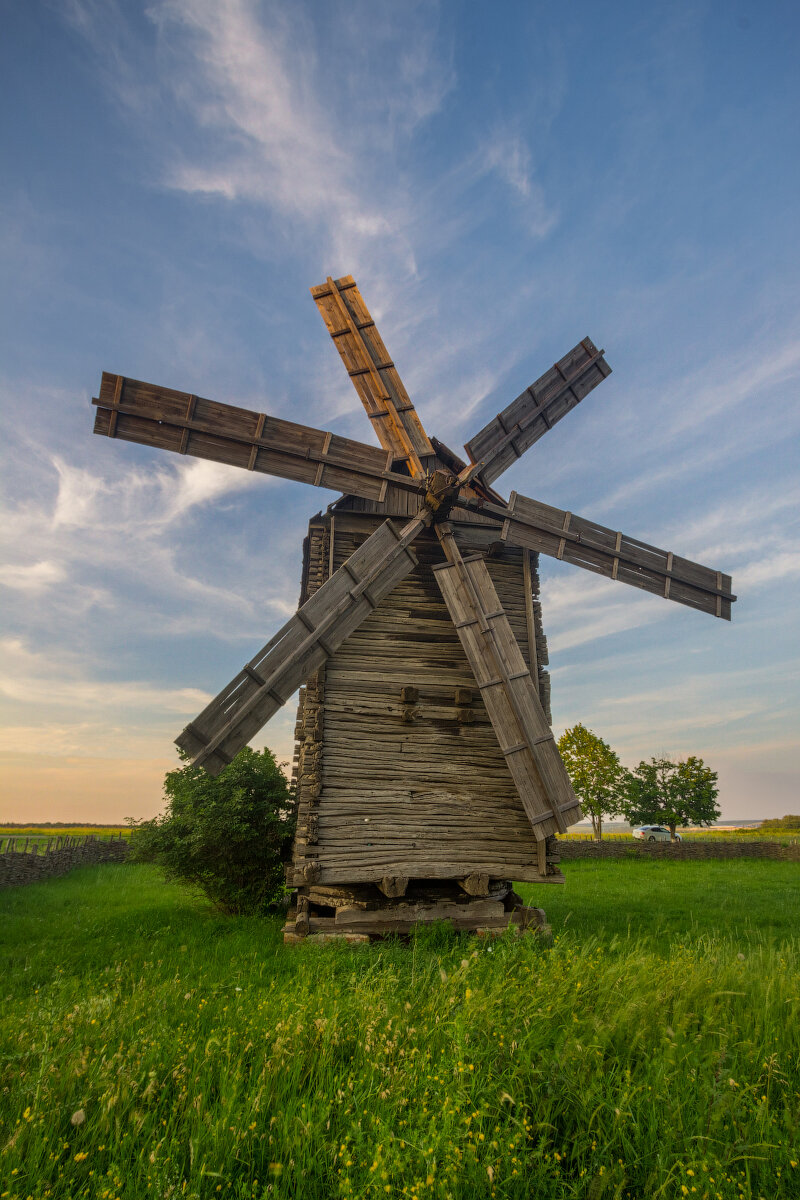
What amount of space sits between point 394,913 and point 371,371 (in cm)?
1009

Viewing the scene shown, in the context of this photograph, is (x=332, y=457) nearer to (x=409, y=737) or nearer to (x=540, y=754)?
(x=409, y=737)

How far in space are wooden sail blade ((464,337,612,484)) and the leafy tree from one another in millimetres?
8517

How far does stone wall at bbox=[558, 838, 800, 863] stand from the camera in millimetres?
31766

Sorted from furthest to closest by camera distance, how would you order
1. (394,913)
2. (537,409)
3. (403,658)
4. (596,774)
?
(596,774), (537,409), (403,658), (394,913)

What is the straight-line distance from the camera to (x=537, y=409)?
12.7 meters

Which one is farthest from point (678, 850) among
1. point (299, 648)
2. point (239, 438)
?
point (239, 438)

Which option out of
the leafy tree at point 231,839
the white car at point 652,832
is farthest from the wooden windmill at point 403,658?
the white car at point 652,832

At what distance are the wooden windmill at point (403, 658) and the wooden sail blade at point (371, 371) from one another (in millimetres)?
43

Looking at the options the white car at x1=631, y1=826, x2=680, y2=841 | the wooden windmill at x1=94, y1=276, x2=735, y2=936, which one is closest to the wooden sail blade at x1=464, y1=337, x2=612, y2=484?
the wooden windmill at x1=94, y1=276, x2=735, y2=936

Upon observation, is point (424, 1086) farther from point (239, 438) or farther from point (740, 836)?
point (740, 836)

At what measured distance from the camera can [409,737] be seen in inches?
413

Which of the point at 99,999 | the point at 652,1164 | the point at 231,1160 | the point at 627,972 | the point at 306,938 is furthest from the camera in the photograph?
the point at 306,938

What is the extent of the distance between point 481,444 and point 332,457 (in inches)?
123

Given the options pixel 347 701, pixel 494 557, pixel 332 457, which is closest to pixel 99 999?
pixel 347 701
